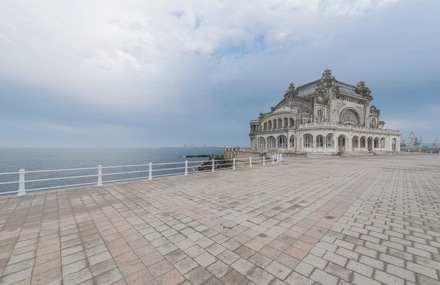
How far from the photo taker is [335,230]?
3.90 m

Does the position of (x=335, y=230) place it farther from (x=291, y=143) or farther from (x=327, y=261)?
(x=291, y=143)

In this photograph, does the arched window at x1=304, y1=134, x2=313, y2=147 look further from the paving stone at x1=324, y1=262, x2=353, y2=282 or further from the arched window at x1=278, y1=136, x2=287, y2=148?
the paving stone at x1=324, y1=262, x2=353, y2=282

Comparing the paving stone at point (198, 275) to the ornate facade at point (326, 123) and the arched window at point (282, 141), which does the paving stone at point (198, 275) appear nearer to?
the ornate facade at point (326, 123)

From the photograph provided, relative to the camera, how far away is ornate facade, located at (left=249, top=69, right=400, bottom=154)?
128ft

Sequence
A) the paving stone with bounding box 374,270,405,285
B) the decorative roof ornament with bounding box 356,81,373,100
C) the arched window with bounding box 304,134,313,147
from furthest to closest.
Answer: the decorative roof ornament with bounding box 356,81,373,100 < the arched window with bounding box 304,134,313,147 < the paving stone with bounding box 374,270,405,285

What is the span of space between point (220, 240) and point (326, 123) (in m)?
40.7

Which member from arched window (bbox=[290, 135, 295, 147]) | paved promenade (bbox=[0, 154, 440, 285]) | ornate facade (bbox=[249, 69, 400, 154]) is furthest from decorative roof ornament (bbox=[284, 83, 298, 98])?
paved promenade (bbox=[0, 154, 440, 285])

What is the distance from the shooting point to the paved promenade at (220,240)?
2.55 metres

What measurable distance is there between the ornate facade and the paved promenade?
35948 mm

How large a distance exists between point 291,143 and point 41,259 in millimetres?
45922

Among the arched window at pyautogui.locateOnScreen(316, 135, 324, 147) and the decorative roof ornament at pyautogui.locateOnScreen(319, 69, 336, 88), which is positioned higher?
the decorative roof ornament at pyautogui.locateOnScreen(319, 69, 336, 88)

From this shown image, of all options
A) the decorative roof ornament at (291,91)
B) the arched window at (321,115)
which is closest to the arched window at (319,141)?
the arched window at (321,115)

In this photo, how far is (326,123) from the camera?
37.7 m

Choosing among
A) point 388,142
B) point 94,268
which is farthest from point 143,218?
point 388,142
